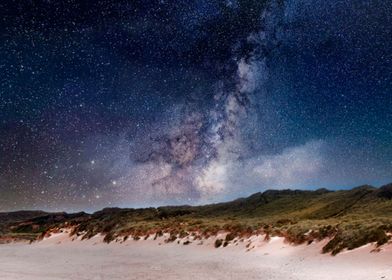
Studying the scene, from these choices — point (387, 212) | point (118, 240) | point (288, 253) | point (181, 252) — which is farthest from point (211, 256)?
point (387, 212)

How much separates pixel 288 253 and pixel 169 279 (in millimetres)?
9096

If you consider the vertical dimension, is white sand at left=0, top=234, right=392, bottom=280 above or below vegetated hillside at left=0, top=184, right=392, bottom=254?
below

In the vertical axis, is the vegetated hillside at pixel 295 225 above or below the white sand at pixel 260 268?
above

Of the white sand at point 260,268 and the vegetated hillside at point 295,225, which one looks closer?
the white sand at point 260,268

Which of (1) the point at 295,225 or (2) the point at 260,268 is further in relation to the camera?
(1) the point at 295,225

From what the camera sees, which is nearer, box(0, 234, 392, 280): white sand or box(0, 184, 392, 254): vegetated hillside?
box(0, 234, 392, 280): white sand

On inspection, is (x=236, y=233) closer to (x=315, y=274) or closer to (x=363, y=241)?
(x=363, y=241)

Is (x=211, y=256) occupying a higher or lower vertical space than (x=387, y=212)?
lower

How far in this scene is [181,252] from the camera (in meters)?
27.3

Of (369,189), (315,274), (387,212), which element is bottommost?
(315,274)

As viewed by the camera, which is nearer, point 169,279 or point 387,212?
point 169,279

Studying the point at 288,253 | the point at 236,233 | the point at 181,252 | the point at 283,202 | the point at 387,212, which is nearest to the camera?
the point at 288,253

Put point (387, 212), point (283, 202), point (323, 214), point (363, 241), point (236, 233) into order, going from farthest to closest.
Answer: point (283, 202), point (323, 214), point (387, 212), point (236, 233), point (363, 241)

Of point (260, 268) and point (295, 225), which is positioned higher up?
point (295, 225)
